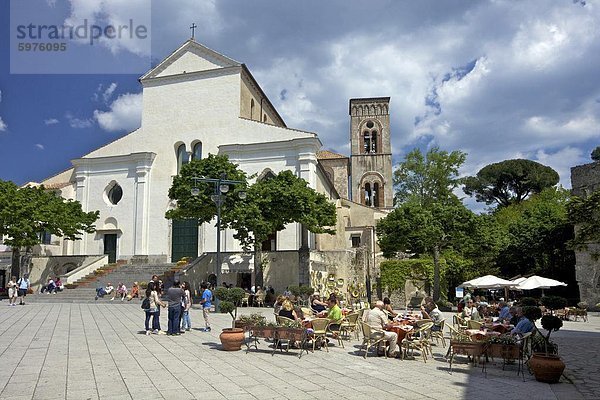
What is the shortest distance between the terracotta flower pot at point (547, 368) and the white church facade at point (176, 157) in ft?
76.6

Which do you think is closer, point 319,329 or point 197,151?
point 319,329

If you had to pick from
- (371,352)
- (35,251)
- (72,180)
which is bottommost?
(371,352)

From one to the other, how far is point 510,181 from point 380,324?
60.6 m

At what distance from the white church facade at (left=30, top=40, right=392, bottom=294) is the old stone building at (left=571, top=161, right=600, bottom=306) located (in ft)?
45.1

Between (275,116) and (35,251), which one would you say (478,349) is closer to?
(35,251)

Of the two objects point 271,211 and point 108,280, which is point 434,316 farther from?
point 108,280

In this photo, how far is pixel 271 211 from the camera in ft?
86.6

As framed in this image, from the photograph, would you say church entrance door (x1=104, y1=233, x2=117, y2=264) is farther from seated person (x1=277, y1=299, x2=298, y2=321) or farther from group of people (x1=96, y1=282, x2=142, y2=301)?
seated person (x1=277, y1=299, x2=298, y2=321)

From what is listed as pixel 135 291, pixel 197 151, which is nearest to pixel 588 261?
pixel 135 291

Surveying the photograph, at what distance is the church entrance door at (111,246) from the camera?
118ft

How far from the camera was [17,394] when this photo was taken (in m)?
7.24

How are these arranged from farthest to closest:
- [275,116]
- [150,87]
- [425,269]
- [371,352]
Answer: [275,116], [150,87], [425,269], [371,352]

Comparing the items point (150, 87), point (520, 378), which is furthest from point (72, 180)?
point (520, 378)

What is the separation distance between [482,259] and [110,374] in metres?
33.3
